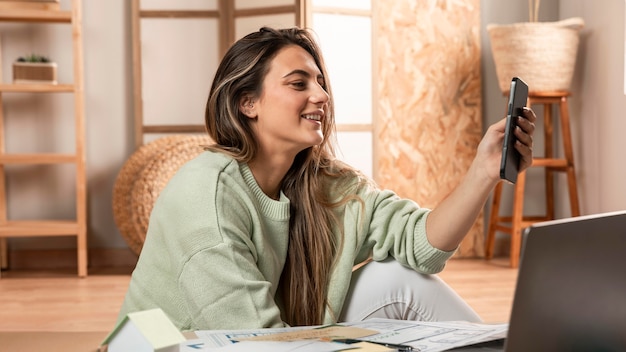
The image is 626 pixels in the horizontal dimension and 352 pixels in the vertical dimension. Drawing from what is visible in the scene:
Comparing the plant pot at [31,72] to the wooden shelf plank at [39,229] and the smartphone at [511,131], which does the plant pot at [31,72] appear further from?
the smartphone at [511,131]

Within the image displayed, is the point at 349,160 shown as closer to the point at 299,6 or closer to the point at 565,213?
the point at 299,6

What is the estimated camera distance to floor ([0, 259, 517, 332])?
283cm

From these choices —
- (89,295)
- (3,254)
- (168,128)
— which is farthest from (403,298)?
(3,254)

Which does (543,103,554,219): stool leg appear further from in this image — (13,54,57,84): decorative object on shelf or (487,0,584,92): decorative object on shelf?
(13,54,57,84): decorative object on shelf

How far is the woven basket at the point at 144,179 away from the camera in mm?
3730

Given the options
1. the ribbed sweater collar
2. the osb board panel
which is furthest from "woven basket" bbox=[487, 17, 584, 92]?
the ribbed sweater collar

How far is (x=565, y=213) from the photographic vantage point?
4.10 m

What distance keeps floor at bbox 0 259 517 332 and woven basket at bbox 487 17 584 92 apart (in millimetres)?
872

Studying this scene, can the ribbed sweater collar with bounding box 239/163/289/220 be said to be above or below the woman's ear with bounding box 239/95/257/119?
below

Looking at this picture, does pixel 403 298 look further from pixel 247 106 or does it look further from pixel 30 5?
pixel 30 5

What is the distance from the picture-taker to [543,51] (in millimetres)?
3779

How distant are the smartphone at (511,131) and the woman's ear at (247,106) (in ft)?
1.85

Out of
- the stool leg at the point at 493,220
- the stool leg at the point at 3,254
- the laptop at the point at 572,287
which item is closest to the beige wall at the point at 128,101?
the stool leg at the point at 3,254

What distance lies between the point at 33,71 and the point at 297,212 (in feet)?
8.32
